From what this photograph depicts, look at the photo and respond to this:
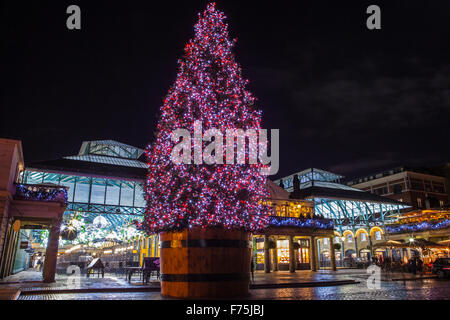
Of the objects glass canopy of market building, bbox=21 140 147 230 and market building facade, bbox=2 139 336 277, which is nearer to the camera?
market building facade, bbox=2 139 336 277

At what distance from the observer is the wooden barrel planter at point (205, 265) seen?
9547 millimetres

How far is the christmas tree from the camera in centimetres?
1012

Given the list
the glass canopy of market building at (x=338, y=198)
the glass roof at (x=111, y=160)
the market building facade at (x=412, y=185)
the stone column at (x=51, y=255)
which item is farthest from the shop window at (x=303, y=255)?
the market building facade at (x=412, y=185)

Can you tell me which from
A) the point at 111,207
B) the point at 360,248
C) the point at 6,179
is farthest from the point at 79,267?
the point at 360,248

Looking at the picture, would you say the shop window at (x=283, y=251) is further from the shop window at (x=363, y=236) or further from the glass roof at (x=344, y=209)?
the shop window at (x=363, y=236)

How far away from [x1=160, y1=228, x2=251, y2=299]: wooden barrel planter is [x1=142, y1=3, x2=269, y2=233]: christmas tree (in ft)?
1.12

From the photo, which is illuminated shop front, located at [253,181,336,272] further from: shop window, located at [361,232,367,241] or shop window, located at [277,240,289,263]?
shop window, located at [361,232,367,241]

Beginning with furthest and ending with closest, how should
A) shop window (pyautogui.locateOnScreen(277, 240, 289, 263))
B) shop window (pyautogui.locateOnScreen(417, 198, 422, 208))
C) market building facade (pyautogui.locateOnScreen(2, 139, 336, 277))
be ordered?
shop window (pyautogui.locateOnScreen(417, 198, 422, 208)), shop window (pyautogui.locateOnScreen(277, 240, 289, 263)), market building facade (pyautogui.locateOnScreen(2, 139, 336, 277))

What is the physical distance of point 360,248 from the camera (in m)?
45.8

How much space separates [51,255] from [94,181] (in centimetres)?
1012

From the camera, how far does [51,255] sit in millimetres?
17500

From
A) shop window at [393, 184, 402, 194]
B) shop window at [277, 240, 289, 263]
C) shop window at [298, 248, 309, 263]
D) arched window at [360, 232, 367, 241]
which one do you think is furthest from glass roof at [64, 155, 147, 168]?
shop window at [393, 184, 402, 194]
